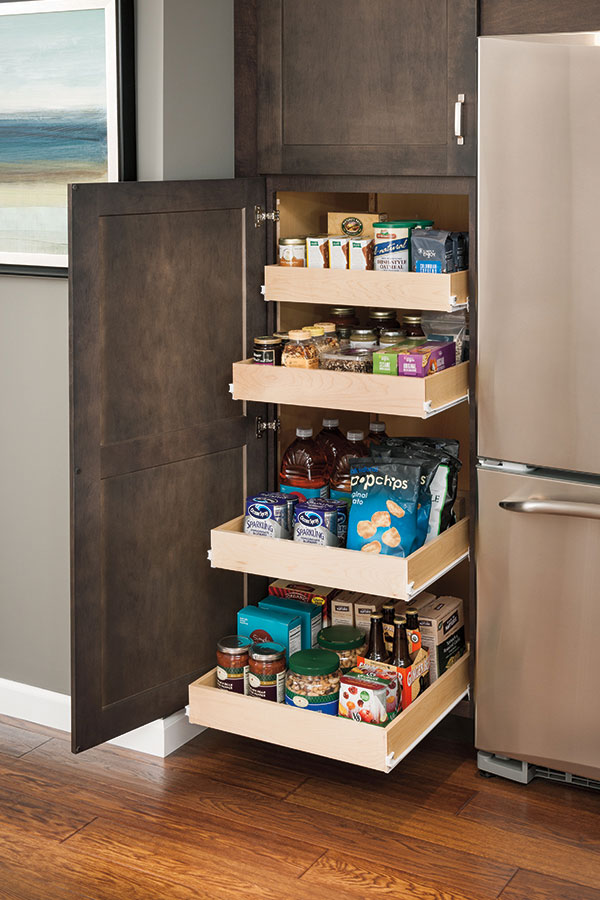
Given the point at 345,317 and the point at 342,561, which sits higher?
the point at 345,317

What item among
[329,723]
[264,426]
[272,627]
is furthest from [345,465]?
[329,723]

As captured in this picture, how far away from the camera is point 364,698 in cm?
233

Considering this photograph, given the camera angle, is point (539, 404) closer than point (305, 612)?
Yes

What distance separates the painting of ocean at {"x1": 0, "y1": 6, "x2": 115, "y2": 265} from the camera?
245 cm

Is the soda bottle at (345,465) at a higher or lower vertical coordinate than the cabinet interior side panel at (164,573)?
higher

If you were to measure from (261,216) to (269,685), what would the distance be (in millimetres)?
1076

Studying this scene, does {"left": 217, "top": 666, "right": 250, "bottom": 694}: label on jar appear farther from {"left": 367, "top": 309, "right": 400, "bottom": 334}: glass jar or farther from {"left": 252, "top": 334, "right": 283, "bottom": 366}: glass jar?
{"left": 367, "top": 309, "right": 400, "bottom": 334}: glass jar

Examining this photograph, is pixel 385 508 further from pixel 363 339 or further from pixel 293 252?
pixel 293 252

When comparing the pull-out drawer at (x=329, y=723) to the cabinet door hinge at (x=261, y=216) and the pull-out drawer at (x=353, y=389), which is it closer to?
the pull-out drawer at (x=353, y=389)

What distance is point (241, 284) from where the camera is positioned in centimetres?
258

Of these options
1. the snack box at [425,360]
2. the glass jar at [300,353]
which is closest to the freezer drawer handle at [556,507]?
the snack box at [425,360]

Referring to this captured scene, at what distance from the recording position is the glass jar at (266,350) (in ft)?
8.27

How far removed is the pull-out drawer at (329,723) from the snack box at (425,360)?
0.70m

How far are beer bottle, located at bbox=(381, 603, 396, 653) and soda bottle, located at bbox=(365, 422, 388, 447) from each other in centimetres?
43
